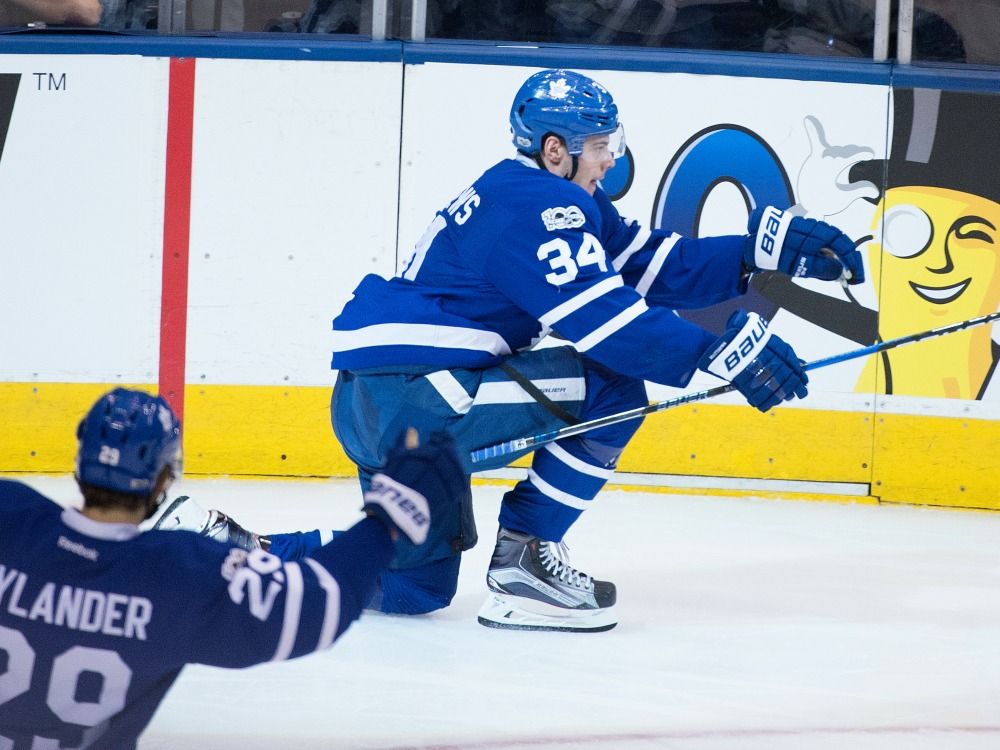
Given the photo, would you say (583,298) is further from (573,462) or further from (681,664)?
(681,664)

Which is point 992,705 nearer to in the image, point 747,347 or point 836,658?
point 836,658

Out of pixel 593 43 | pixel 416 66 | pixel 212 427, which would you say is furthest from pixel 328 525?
pixel 593 43

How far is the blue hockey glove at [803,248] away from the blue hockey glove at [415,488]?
4.54 feet

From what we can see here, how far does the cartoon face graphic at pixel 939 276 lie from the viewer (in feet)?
12.3

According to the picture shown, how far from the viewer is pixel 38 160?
12.6 feet

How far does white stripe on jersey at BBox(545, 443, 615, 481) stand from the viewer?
98.2 inches

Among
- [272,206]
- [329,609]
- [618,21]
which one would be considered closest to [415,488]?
[329,609]

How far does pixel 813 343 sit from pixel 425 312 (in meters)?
1.66

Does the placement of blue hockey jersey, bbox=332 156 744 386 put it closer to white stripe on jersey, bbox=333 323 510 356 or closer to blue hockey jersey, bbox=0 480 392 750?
white stripe on jersey, bbox=333 323 510 356

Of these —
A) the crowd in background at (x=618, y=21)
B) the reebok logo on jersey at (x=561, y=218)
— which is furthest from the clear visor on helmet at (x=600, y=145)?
the crowd in background at (x=618, y=21)

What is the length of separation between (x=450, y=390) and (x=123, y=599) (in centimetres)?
124

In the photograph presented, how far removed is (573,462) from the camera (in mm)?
2494

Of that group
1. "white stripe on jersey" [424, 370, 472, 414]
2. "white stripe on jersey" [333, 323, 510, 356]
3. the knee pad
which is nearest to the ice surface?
the knee pad

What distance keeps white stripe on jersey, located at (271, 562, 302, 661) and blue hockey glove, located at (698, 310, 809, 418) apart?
3.74ft
